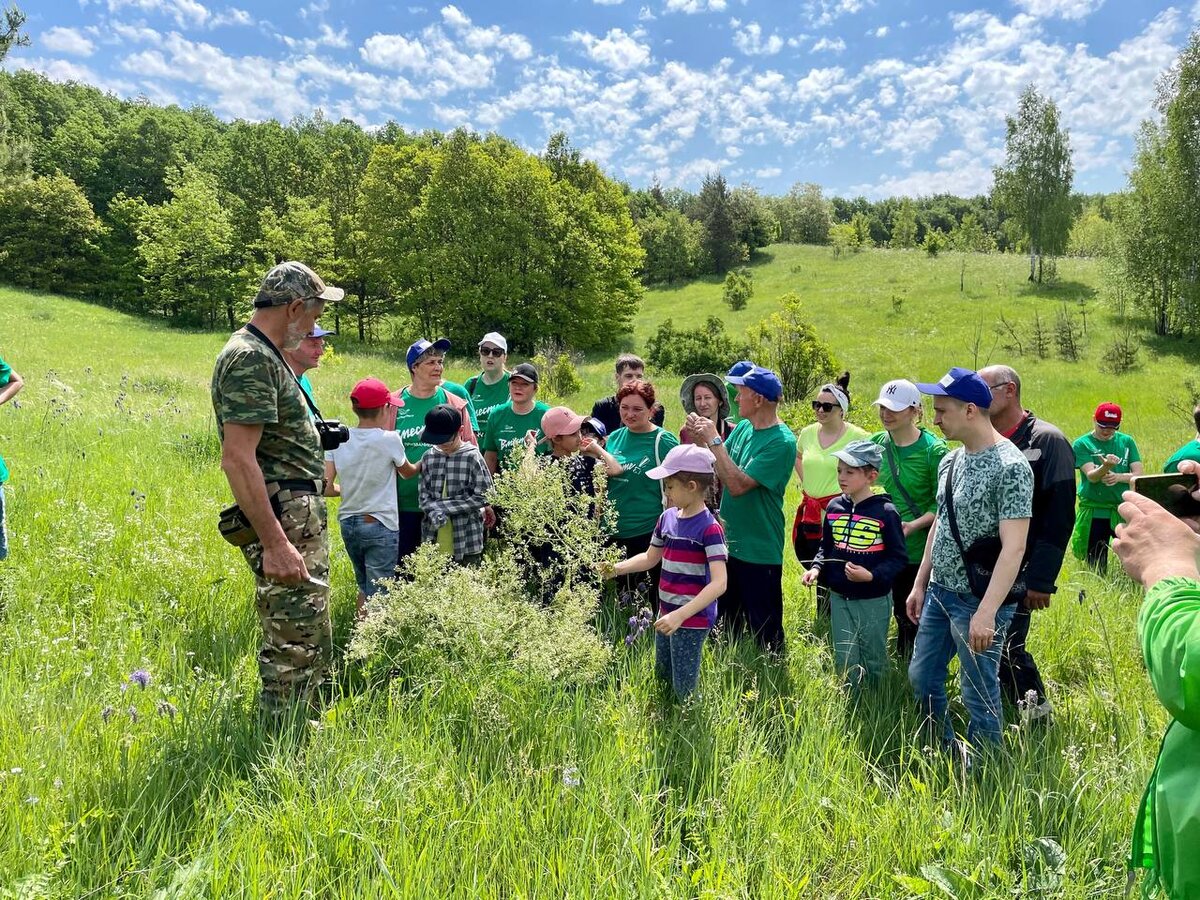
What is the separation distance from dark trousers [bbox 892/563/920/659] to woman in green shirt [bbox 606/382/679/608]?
1738 mm

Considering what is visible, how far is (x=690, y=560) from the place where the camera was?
3.47 meters

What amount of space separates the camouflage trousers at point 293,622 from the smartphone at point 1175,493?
3.19 metres

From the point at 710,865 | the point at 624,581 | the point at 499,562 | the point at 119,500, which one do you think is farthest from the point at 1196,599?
the point at 119,500

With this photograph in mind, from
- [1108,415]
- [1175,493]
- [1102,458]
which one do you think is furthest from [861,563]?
[1108,415]

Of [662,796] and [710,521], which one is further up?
[710,521]

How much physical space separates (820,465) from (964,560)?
1.77 m

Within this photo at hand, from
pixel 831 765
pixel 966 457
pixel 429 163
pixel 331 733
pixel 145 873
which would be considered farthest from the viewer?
pixel 429 163

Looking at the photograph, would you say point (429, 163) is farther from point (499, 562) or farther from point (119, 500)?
point (499, 562)

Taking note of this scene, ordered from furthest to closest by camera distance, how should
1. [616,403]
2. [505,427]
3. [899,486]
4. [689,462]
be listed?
[616,403], [505,427], [899,486], [689,462]

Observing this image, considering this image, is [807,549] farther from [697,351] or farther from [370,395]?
[697,351]

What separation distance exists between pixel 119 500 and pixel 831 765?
257 inches

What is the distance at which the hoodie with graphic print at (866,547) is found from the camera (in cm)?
373

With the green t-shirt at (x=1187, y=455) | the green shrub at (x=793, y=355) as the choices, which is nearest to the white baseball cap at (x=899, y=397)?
the green t-shirt at (x=1187, y=455)

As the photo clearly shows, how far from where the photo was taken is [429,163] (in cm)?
3609
